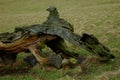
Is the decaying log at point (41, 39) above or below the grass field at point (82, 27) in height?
above

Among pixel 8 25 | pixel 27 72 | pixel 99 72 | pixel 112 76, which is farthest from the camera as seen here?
pixel 8 25

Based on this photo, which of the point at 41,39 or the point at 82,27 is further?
the point at 82,27

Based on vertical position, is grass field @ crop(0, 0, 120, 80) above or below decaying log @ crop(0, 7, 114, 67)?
below

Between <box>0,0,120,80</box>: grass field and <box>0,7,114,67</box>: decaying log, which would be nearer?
<box>0,0,120,80</box>: grass field

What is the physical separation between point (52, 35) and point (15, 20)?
22879 mm

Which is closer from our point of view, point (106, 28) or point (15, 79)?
point (15, 79)

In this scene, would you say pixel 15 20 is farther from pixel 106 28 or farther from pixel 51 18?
pixel 51 18

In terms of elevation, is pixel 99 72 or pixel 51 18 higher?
pixel 51 18

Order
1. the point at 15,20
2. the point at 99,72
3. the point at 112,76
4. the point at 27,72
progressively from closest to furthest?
the point at 112,76 → the point at 99,72 → the point at 27,72 → the point at 15,20

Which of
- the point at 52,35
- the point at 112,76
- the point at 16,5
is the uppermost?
the point at 52,35

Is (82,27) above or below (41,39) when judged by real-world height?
below

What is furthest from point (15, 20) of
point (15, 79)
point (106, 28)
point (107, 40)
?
point (15, 79)

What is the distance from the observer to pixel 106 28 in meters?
25.7

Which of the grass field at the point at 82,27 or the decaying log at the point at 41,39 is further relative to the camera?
the decaying log at the point at 41,39
